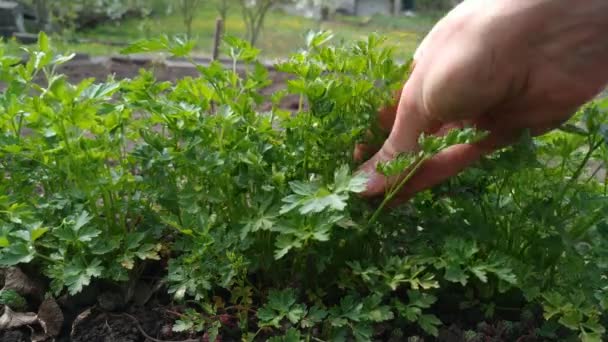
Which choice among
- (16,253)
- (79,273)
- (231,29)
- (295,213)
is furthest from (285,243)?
(231,29)

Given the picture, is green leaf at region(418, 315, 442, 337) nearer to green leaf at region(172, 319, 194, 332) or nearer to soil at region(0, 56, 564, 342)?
soil at region(0, 56, 564, 342)

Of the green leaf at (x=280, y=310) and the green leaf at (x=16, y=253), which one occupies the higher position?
the green leaf at (x=16, y=253)

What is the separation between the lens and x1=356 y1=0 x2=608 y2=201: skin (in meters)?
1.25

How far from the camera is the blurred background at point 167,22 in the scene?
805 cm

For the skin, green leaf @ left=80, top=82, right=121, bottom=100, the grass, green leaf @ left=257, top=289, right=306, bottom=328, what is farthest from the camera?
the grass

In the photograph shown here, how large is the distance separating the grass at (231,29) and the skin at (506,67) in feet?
18.3

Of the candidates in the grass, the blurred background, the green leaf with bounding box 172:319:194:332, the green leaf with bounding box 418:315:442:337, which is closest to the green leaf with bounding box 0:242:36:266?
the green leaf with bounding box 172:319:194:332

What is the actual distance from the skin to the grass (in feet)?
18.3

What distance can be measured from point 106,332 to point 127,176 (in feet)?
1.21

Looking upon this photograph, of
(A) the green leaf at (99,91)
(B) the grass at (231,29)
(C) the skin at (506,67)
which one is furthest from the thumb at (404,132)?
(B) the grass at (231,29)

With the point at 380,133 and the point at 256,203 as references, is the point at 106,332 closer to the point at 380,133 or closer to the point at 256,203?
the point at 256,203

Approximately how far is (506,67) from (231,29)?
9.92 metres

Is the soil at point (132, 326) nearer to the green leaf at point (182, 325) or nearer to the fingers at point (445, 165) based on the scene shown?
the green leaf at point (182, 325)

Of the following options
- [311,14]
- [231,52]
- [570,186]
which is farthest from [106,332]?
[311,14]
